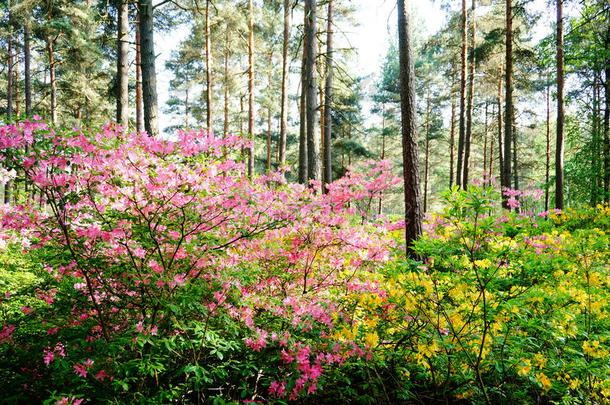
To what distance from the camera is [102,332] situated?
243 centimetres

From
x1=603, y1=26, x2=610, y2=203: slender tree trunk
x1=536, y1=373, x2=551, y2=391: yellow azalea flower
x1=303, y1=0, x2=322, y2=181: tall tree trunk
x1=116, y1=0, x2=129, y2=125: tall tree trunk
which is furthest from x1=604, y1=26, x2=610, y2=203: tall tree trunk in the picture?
x1=116, y1=0, x2=129, y2=125: tall tree trunk

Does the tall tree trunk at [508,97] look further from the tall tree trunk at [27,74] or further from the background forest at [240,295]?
the tall tree trunk at [27,74]

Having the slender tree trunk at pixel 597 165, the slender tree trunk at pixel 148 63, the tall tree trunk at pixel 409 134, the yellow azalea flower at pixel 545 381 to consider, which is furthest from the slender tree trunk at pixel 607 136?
the slender tree trunk at pixel 148 63

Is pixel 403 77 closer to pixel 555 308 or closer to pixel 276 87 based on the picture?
pixel 555 308

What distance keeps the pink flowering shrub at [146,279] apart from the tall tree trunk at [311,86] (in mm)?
4663

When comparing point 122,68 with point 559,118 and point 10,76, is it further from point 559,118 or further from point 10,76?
point 10,76

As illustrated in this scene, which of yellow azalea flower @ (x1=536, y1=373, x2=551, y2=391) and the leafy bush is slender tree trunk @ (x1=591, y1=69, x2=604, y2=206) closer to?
the leafy bush

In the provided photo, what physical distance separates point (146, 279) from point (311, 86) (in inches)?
243

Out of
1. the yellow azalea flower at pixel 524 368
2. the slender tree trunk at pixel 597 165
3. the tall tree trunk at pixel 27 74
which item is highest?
the tall tree trunk at pixel 27 74

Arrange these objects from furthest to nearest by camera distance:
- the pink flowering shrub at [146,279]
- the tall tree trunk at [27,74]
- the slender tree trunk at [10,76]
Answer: the slender tree trunk at [10,76] < the tall tree trunk at [27,74] < the pink flowering shrub at [146,279]

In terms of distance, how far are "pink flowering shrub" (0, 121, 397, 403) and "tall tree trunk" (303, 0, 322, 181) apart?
4.66m

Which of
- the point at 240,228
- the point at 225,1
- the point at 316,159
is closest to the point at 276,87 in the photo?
the point at 225,1

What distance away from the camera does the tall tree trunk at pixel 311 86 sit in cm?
723

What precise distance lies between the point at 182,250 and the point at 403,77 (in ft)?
14.6
